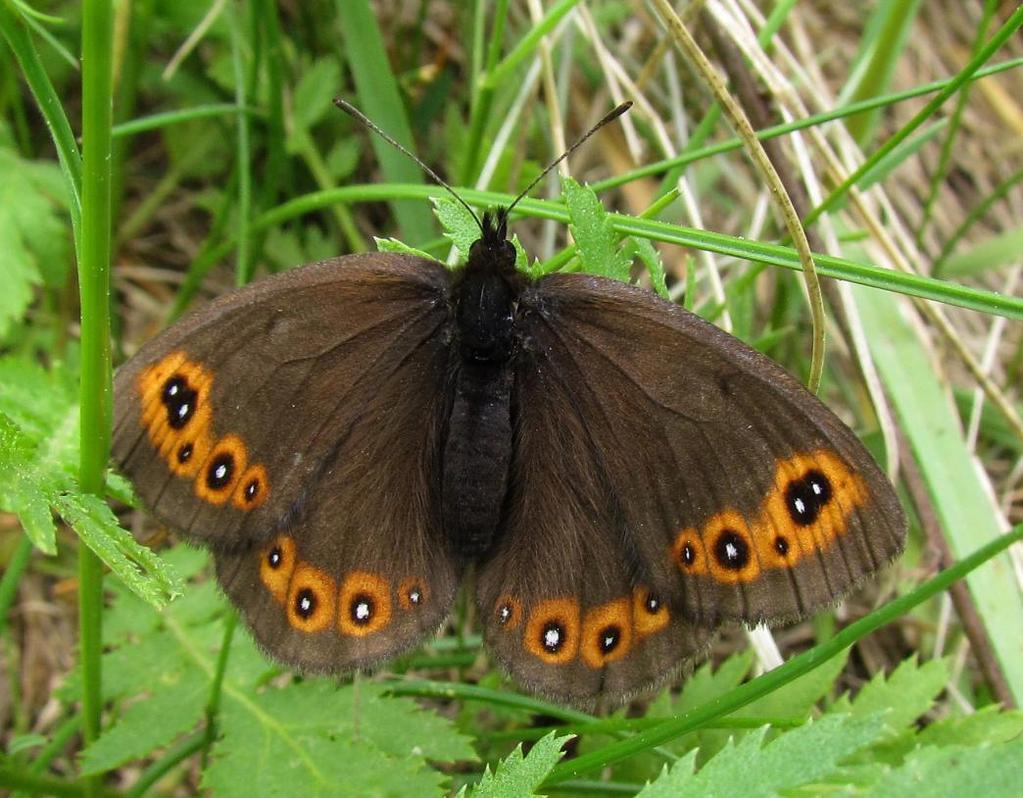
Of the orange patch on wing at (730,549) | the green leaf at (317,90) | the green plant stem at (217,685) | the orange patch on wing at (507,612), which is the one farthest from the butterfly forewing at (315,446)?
the green leaf at (317,90)

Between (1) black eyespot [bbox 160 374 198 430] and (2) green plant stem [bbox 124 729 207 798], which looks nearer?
(1) black eyespot [bbox 160 374 198 430]

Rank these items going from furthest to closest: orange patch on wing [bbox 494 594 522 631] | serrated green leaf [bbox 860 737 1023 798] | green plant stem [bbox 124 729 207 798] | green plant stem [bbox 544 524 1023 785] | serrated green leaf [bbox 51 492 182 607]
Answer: green plant stem [bbox 124 729 207 798]
orange patch on wing [bbox 494 594 522 631]
green plant stem [bbox 544 524 1023 785]
serrated green leaf [bbox 51 492 182 607]
serrated green leaf [bbox 860 737 1023 798]

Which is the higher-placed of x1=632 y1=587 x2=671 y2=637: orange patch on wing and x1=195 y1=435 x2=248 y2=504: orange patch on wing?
x1=195 y1=435 x2=248 y2=504: orange patch on wing

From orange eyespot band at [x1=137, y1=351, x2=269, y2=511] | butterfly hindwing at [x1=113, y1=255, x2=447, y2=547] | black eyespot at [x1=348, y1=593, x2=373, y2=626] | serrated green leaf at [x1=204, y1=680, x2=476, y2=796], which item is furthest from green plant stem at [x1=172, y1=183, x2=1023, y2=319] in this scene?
serrated green leaf at [x1=204, y1=680, x2=476, y2=796]

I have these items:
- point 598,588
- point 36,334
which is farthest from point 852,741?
point 36,334

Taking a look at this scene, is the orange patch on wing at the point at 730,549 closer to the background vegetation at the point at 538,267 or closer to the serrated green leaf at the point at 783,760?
the background vegetation at the point at 538,267

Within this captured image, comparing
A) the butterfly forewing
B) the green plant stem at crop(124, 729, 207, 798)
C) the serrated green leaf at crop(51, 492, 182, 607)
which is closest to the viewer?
the serrated green leaf at crop(51, 492, 182, 607)

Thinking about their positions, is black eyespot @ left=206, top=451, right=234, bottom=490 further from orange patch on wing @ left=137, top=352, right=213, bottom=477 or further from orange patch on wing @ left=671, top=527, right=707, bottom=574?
orange patch on wing @ left=671, top=527, right=707, bottom=574
